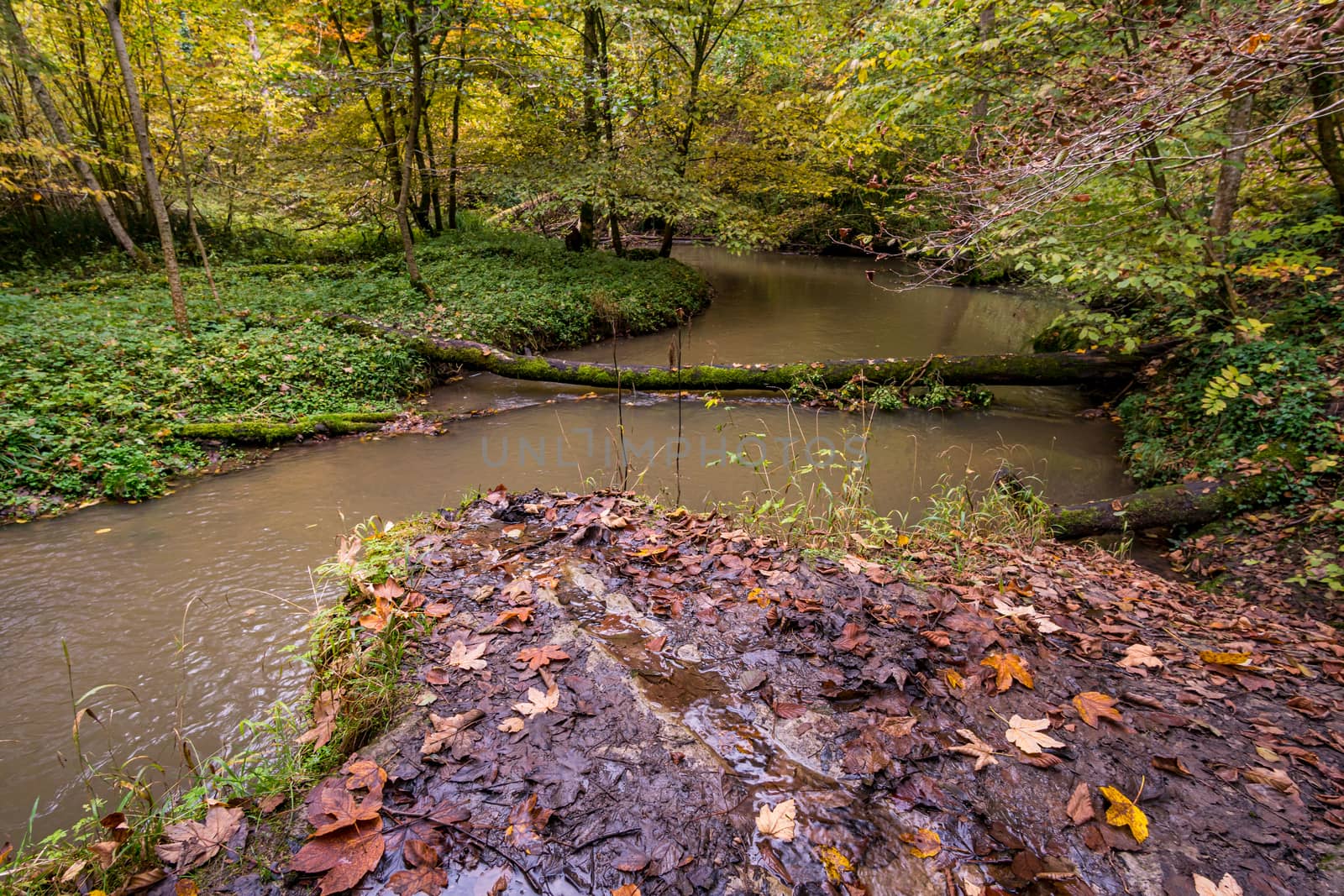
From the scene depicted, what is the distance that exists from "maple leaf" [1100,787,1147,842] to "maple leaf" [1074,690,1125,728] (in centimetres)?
31

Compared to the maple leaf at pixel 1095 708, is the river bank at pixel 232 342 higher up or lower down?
higher up

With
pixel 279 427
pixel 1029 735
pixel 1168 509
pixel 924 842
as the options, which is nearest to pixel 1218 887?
pixel 1029 735

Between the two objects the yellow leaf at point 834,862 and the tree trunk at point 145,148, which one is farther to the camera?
the tree trunk at point 145,148

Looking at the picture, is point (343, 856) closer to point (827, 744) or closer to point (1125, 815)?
point (827, 744)

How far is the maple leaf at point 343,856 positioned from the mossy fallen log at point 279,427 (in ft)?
20.8

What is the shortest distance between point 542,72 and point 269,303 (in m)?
6.60

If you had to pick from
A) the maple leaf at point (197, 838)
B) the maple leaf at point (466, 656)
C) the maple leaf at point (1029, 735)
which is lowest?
the maple leaf at point (197, 838)

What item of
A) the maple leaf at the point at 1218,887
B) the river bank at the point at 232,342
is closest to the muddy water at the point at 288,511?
the river bank at the point at 232,342

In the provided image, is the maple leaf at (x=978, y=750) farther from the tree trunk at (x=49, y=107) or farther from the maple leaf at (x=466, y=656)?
the tree trunk at (x=49, y=107)

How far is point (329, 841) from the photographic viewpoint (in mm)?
1552

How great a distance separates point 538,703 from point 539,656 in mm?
271

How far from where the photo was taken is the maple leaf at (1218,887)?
145 cm

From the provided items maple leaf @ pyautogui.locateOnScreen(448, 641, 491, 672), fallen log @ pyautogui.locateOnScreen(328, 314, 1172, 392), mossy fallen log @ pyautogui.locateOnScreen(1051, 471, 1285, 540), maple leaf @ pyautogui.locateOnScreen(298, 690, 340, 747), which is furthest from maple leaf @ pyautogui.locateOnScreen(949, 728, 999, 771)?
fallen log @ pyautogui.locateOnScreen(328, 314, 1172, 392)

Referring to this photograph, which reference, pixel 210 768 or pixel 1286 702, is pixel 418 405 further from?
pixel 1286 702
